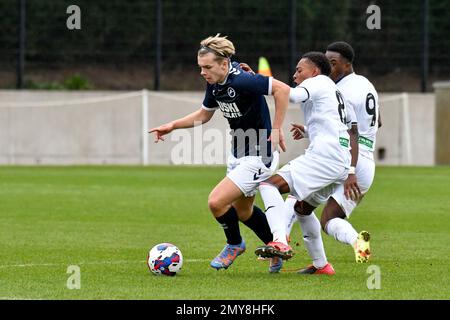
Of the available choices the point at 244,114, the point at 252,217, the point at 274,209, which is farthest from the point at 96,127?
the point at 274,209

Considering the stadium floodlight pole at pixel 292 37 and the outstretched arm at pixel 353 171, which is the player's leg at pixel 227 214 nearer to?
the outstretched arm at pixel 353 171

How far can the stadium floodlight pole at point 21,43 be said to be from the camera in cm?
3042

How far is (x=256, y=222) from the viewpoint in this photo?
33.0 feet

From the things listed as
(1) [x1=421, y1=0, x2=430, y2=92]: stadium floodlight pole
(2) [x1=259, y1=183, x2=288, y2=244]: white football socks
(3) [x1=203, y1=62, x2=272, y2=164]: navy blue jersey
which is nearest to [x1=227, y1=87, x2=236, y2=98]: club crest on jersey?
(3) [x1=203, y1=62, x2=272, y2=164]: navy blue jersey

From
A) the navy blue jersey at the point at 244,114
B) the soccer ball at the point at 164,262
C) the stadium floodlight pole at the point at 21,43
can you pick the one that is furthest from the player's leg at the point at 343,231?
the stadium floodlight pole at the point at 21,43

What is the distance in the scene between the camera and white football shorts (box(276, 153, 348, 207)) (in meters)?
9.38

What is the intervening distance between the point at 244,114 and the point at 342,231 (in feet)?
4.60

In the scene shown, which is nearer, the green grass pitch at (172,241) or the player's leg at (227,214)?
the green grass pitch at (172,241)

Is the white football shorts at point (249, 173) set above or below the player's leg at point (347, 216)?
above

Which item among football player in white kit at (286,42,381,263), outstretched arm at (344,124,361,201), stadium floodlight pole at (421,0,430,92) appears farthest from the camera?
stadium floodlight pole at (421,0,430,92)

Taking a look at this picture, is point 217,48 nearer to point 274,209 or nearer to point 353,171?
point 274,209

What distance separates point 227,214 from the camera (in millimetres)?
9719

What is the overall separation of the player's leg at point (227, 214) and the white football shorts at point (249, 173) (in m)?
0.05

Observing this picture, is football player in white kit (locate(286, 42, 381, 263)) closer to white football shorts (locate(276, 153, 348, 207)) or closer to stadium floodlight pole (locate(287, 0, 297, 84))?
white football shorts (locate(276, 153, 348, 207))
